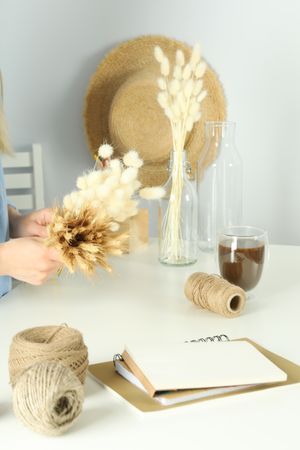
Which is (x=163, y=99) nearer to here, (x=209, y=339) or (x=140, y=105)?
(x=209, y=339)

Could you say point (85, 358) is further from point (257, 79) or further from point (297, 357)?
point (257, 79)

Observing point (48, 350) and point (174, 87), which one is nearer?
point (48, 350)

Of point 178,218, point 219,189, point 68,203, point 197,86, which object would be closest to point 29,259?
point 68,203

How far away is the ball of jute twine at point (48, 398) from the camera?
0.88m

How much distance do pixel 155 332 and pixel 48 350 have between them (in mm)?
349

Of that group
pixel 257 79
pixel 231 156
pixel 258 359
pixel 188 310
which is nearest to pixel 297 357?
pixel 258 359

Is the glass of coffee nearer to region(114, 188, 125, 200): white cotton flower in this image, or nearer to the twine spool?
region(114, 188, 125, 200): white cotton flower

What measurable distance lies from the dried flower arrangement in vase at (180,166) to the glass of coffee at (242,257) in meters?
0.28

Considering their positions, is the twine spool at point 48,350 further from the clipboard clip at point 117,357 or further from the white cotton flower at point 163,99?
the white cotton flower at point 163,99

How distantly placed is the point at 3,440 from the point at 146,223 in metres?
1.12

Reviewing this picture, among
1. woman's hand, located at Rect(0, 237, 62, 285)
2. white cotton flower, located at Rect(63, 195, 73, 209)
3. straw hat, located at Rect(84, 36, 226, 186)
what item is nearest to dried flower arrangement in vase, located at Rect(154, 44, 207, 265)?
woman's hand, located at Rect(0, 237, 62, 285)

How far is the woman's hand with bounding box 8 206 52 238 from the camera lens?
67.0 inches

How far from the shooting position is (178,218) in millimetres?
1757

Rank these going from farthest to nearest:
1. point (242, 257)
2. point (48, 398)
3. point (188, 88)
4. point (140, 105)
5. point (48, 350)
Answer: point (140, 105), point (188, 88), point (242, 257), point (48, 350), point (48, 398)
